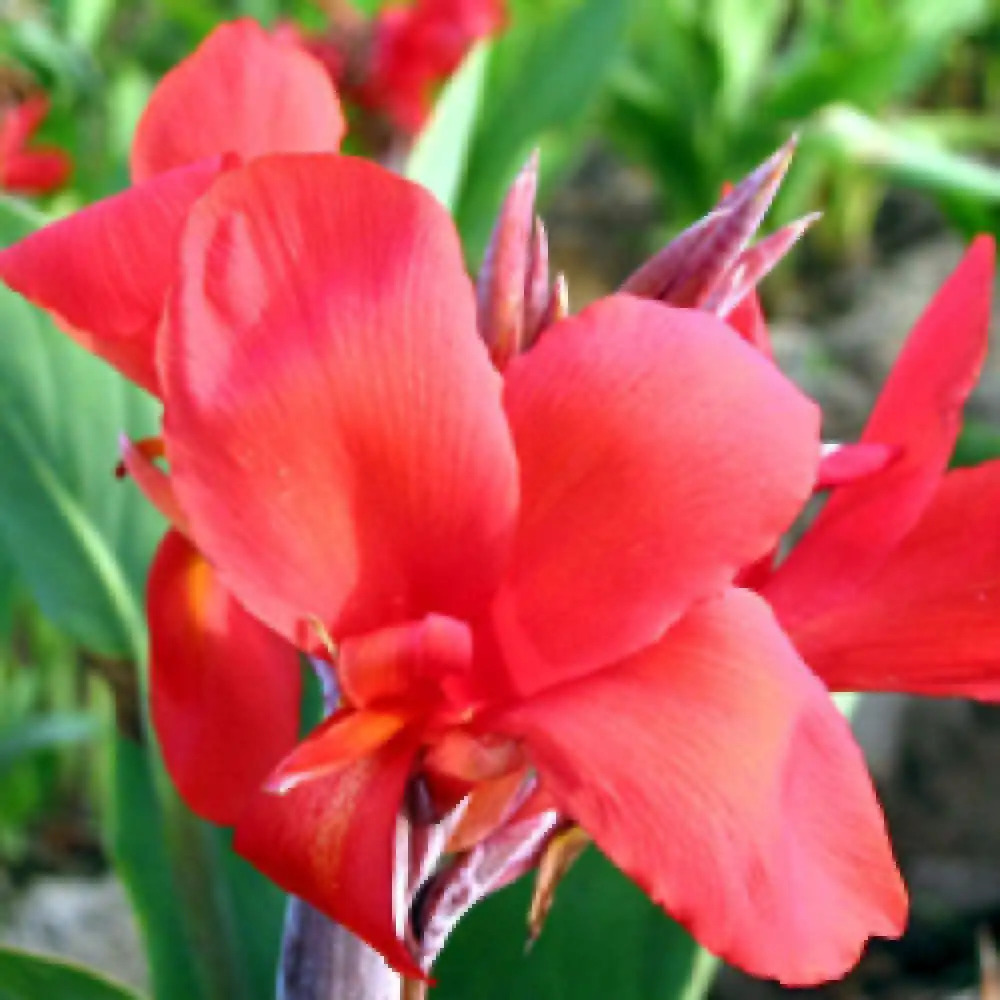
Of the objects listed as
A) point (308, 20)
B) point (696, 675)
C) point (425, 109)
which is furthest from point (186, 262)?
point (308, 20)

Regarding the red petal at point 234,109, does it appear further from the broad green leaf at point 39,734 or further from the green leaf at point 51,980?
the broad green leaf at point 39,734

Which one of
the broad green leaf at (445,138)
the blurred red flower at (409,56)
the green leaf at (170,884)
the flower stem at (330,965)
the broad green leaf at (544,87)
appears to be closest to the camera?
the flower stem at (330,965)

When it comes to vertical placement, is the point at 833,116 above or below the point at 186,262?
below

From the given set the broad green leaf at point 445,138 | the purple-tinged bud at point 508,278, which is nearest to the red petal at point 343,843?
the purple-tinged bud at point 508,278

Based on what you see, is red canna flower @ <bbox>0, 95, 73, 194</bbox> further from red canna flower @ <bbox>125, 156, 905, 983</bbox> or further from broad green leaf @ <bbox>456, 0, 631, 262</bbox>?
red canna flower @ <bbox>125, 156, 905, 983</bbox>

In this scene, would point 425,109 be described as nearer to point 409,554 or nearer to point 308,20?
point 308,20
